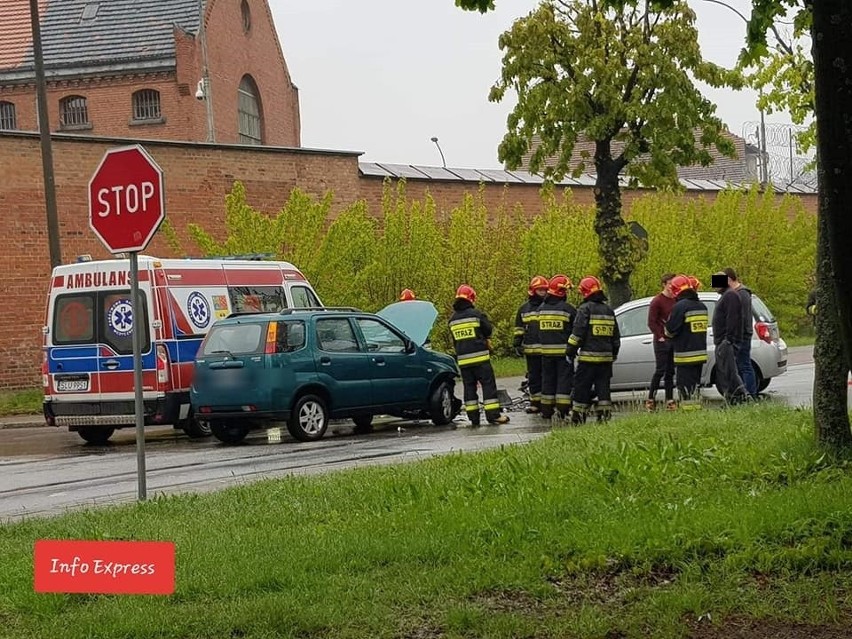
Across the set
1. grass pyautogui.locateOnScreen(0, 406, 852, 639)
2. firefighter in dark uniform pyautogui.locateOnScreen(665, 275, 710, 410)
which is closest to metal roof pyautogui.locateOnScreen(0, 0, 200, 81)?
firefighter in dark uniform pyautogui.locateOnScreen(665, 275, 710, 410)

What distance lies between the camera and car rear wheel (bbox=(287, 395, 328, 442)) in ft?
56.0

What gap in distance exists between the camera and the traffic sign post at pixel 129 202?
9281 mm

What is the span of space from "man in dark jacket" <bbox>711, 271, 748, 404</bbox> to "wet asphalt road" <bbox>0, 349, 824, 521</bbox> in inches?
39.0

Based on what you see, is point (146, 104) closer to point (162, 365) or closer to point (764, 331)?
point (162, 365)

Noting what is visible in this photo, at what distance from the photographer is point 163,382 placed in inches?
706

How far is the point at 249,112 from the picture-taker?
51.9 m

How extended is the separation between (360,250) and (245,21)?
25.1 m

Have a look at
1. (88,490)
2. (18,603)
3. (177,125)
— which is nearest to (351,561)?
(18,603)

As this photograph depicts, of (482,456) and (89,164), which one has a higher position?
(89,164)

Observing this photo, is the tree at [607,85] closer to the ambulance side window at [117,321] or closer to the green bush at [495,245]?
the green bush at [495,245]

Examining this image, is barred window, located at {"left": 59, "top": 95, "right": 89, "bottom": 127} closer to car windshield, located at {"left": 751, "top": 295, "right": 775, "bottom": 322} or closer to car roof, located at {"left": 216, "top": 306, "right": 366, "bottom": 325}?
car roof, located at {"left": 216, "top": 306, "right": 366, "bottom": 325}

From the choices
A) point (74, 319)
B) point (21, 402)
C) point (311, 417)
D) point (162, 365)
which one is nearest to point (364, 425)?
point (311, 417)

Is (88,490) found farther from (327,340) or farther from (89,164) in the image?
(89,164)

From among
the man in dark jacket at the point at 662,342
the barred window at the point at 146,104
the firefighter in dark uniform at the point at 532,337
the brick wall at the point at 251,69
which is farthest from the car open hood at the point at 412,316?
the brick wall at the point at 251,69
